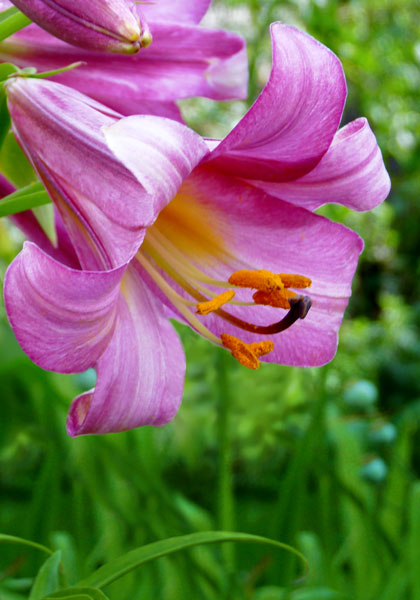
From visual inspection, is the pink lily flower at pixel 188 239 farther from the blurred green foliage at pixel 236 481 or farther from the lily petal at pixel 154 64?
the blurred green foliage at pixel 236 481

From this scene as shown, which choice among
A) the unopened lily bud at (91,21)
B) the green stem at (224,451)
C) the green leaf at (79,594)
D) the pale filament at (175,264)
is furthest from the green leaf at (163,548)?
the green stem at (224,451)

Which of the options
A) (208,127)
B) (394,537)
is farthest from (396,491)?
(208,127)

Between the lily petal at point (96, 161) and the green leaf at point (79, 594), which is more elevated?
the lily petal at point (96, 161)

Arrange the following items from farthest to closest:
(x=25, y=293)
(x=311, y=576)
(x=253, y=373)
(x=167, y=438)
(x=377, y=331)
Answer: (x=377, y=331) < (x=167, y=438) < (x=253, y=373) < (x=311, y=576) < (x=25, y=293)

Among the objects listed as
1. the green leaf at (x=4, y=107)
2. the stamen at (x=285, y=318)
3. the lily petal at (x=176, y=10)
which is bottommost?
the stamen at (x=285, y=318)

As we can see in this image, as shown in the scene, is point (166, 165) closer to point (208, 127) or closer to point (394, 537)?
point (394, 537)

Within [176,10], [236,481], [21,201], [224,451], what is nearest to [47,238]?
[21,201]

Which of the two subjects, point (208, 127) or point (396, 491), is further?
point (208, 127)

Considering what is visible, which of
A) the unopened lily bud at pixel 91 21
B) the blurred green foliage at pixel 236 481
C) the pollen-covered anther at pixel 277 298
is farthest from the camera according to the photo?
the blurred green foliage at pixel 236 481
